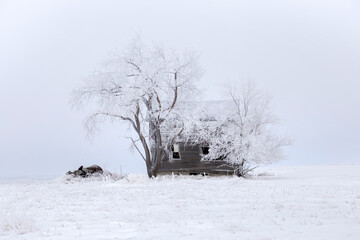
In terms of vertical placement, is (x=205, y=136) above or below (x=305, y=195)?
above

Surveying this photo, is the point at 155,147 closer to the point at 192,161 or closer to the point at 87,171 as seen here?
the point at 192,161

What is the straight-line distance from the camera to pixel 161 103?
89.2ft

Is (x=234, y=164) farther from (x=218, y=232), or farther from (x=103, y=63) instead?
(x=218, y=232)

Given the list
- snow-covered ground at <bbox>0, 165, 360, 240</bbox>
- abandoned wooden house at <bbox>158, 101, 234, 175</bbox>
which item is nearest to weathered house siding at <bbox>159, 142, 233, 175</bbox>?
abandoned wooden house at <bbox>158, 101, 234, 175</bbox>

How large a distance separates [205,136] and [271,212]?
18816 millimetres

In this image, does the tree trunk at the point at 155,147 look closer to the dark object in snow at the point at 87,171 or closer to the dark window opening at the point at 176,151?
the dark window opening at the point at 176,151

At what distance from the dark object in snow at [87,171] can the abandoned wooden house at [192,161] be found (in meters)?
4.95

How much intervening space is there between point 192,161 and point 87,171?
819 centimetres

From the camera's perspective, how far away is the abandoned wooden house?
32.0 meters

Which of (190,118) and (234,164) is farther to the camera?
(234,164)

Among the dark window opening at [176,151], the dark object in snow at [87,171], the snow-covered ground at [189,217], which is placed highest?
the dark window opening at [176,151]

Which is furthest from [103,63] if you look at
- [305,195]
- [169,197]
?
[305,195]

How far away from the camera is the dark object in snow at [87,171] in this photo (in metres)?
33.1

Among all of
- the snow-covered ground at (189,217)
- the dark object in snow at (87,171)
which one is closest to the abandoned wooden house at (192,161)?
the dark object in snow at (87,171)
